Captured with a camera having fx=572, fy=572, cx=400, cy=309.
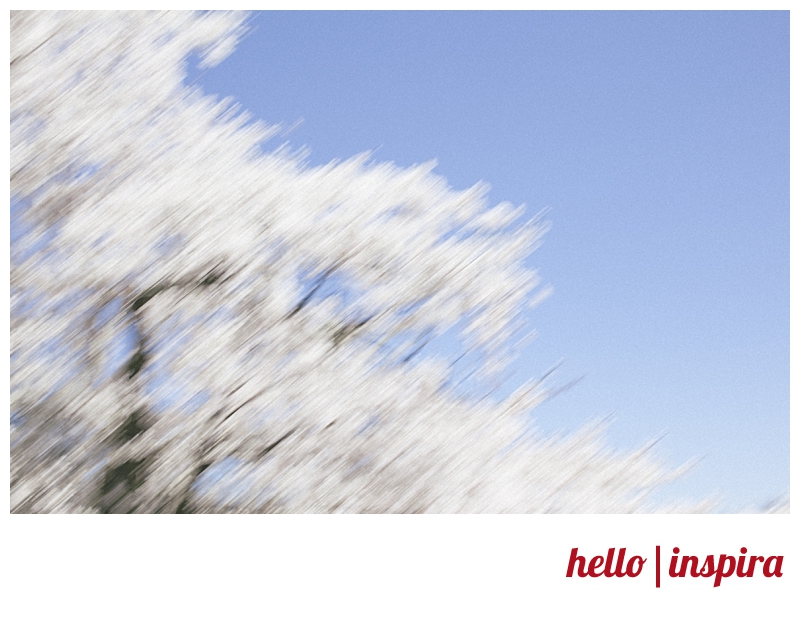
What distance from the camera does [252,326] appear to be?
2293 mm

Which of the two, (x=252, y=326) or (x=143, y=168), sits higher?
(x=143, y=168)

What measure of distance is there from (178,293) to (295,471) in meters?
0.84

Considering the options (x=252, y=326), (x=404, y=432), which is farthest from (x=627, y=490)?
(x=252, y=326)

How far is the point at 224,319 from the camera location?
7.48 feet

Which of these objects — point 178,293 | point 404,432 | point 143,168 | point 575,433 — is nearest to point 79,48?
point 143,168

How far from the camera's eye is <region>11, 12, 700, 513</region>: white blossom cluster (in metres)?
2.16

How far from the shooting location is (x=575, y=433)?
2256 mm

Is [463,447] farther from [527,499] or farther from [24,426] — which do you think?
[24,426]

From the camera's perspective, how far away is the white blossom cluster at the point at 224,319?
2.16m
